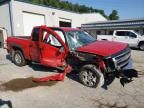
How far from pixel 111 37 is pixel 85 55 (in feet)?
45.0

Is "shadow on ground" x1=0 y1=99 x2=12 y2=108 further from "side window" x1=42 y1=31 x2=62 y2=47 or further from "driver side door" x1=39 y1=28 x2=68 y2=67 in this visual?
"side window" x1=42 y1=31 x2=62 y2=47

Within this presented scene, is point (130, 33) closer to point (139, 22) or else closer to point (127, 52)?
point (139, 22)

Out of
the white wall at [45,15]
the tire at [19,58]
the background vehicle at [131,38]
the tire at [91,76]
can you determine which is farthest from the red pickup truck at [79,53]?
the background vehicle at [131,38]

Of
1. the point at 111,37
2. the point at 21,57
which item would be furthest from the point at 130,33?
the point at 21,57

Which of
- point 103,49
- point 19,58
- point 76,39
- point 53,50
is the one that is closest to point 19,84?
point 53,50

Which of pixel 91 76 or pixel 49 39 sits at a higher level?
pixel 49 39

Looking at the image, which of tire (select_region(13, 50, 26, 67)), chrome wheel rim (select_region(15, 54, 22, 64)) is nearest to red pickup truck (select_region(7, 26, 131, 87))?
tire (select_region(13, 50, 26, 67))

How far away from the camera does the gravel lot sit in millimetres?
5113

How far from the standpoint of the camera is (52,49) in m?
7.56

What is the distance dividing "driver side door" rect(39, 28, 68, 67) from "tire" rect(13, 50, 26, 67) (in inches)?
77.4

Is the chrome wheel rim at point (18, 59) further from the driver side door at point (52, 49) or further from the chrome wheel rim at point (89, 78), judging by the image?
the chrome wheel rim at point (89, 78)

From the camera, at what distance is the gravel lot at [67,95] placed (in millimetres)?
5113

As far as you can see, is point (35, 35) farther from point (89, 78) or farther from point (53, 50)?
point (89, 78)

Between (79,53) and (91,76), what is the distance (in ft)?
2.92
